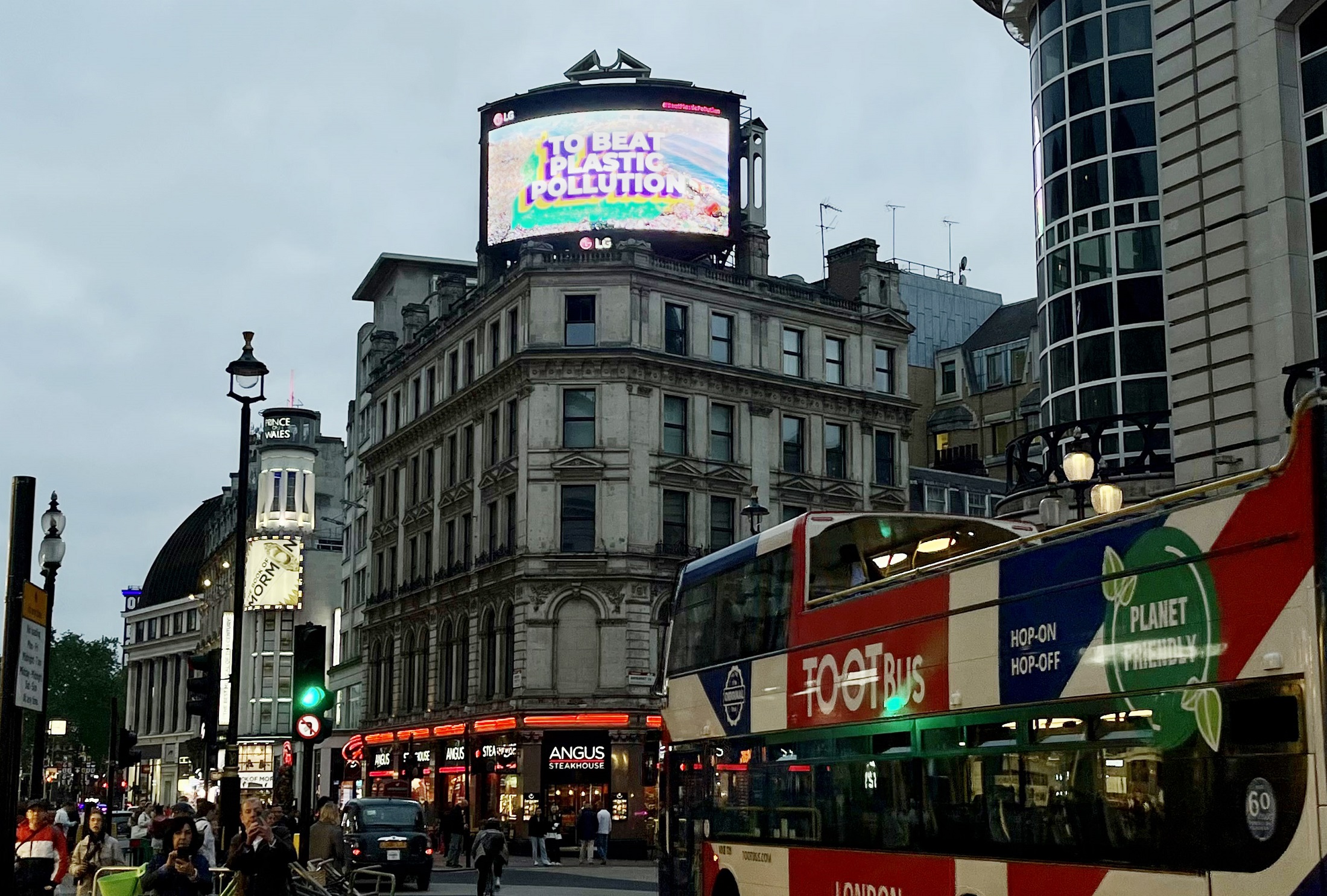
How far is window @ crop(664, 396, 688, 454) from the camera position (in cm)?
6009

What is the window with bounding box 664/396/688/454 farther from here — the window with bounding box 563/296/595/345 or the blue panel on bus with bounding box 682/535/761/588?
the blue panel on bus with bounding box 682/535/761/588

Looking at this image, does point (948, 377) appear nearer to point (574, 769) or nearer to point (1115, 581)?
point (574, 769)

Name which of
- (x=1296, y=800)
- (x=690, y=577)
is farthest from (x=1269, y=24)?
(x=1296, y=800)

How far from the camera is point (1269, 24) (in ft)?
76.9

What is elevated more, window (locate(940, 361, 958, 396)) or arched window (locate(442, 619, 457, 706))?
window (locate(940, 361, 958, 396))

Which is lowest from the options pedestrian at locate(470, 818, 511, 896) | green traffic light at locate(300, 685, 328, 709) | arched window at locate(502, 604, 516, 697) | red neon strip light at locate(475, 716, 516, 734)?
pedestrian at locate(470, 818, 511, 896)

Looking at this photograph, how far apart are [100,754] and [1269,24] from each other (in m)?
161

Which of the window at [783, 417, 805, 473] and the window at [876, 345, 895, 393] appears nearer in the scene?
the window at [783, 417, 805, 473]

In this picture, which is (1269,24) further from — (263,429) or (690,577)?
(263,429)

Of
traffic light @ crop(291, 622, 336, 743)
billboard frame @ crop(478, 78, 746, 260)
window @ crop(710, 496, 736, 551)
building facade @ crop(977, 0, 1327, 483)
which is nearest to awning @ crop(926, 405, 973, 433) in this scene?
billboard frame @ crop(478, 78, 746, 260)

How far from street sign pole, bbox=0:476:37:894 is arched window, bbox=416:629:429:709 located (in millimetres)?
53210

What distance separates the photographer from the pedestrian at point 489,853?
29.4 metres

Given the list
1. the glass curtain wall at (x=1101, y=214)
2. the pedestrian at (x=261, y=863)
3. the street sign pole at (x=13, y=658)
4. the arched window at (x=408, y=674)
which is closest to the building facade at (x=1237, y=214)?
the pedestrian at (x=261, y=863)

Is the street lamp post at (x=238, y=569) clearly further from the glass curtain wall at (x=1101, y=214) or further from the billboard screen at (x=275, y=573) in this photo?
the billboard screen at (x=275, y=573)
